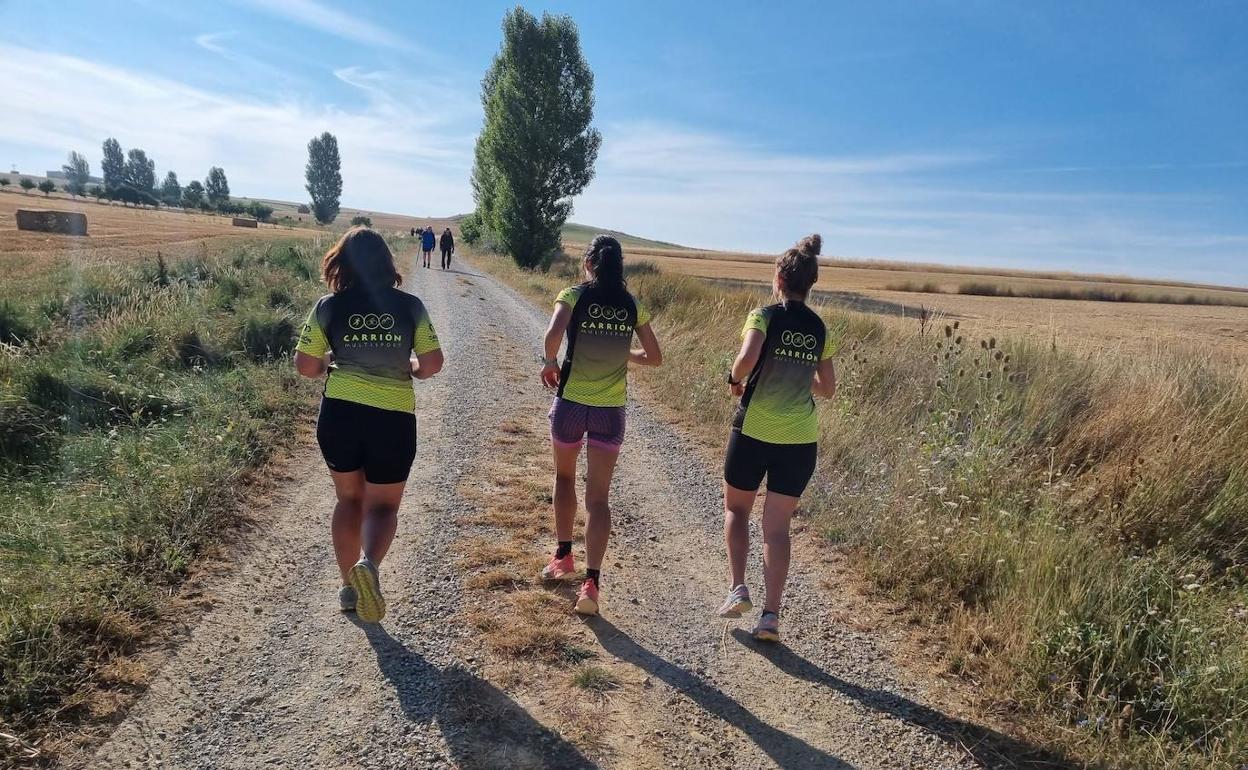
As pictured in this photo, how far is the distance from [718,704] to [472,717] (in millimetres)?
1055

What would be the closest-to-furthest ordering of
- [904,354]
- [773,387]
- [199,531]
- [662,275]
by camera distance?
[773,387]
[199,531]
[904,354]
[662,275]

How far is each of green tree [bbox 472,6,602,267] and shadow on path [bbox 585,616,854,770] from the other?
27.8 metres

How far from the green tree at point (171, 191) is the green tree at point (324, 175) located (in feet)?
118

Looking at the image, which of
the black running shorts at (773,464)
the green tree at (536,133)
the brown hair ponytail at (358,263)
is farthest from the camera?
the green tree at (536,133)

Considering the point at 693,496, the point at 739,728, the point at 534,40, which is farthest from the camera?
the point at 534,40

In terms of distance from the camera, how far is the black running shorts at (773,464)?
317 cm

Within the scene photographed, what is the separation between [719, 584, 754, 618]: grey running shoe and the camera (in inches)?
128

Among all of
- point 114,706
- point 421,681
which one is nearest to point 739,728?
point 421,681

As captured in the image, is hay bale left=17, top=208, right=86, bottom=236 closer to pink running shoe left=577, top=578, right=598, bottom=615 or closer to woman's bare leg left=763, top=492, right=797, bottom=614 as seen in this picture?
pink running shoe left=577, top=578, right=598, bottom=615

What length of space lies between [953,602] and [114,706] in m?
3.98

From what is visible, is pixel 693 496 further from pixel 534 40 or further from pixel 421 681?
pixel 534 40

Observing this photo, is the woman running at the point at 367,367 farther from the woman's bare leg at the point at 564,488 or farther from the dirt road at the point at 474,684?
the woman's bare leg at the point at 564,488

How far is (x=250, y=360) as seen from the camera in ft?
25.1

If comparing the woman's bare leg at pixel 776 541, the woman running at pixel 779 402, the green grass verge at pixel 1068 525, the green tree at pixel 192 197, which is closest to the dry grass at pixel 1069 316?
the green grass verge at pixel 1068 525
